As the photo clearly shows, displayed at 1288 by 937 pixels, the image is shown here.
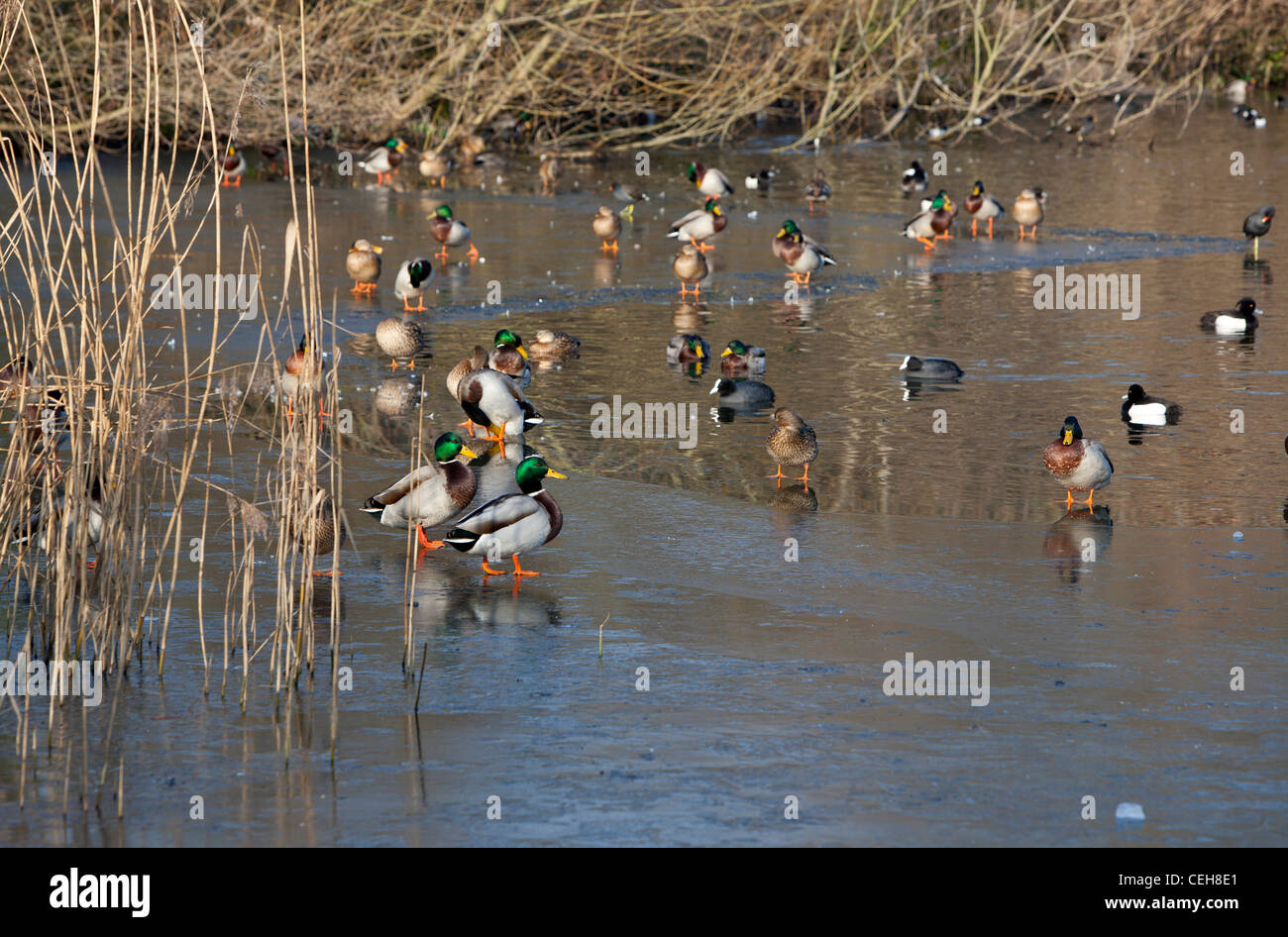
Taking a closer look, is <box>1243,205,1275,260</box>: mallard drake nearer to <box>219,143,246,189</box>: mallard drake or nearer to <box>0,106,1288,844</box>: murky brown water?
<box>0,106,1288,844</box>: murky brown water

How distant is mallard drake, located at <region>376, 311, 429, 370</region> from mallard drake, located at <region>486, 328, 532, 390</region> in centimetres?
93

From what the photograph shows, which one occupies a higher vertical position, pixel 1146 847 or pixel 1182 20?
pixel 1182 20

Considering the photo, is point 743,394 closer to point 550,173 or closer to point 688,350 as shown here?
point 688,350

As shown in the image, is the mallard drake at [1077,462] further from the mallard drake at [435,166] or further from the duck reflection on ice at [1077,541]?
the mallard drake at [435,166]

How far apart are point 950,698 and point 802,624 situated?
929mm

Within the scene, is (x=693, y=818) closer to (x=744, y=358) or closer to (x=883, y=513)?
(x=883, y=513)

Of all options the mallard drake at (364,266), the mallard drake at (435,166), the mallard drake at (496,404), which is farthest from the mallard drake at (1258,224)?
the mallard drake at (435,166)

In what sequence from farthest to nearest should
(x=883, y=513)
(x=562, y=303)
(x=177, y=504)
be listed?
(x=562, y=303) < (x=883, y=513) < (x=177, y=504)

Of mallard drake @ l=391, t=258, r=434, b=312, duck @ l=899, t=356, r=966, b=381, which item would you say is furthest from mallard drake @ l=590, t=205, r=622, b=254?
duck @ l=899, t=356, r=966, b=381

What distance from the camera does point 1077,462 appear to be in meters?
8.09

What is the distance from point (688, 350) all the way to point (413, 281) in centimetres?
305

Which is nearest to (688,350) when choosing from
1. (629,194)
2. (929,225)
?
(929,225)

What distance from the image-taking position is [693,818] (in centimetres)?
471

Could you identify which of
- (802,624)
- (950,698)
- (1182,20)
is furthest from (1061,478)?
(1182,20)
